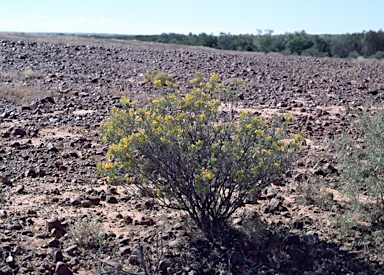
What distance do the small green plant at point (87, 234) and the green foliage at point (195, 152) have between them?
51cm

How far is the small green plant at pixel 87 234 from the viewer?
4.65 m

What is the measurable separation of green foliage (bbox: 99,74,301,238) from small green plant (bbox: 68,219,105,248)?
507 mm

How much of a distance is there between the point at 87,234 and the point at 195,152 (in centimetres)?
119

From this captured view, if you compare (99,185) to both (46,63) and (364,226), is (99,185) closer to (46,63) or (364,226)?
(364,226)

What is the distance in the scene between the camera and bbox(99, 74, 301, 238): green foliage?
4414 mm

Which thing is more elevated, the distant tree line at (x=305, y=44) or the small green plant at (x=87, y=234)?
the distant tree line at (x=305, y=44)

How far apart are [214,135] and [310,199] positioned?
1.49 m

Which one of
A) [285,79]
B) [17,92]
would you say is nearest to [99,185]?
[17,92]

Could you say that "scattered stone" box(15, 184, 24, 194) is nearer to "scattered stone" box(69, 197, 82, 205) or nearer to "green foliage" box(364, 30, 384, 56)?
"scattered stone" box(69, 197, 82, 205)

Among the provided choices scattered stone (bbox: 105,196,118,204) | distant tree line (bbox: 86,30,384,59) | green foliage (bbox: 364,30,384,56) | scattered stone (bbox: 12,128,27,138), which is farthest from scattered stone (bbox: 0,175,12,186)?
green foliage (bbox: 364,30,384,56)

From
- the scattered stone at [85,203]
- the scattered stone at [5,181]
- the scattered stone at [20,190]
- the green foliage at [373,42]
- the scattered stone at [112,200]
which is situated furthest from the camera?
the green foliage at [373,42]

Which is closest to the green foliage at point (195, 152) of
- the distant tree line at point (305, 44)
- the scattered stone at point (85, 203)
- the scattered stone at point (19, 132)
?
the scattered stone at point (85, 203)

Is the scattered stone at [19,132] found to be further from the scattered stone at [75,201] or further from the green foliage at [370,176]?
the green foliage at [370,176]

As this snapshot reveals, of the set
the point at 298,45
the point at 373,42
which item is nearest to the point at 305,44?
the point at 298,45
